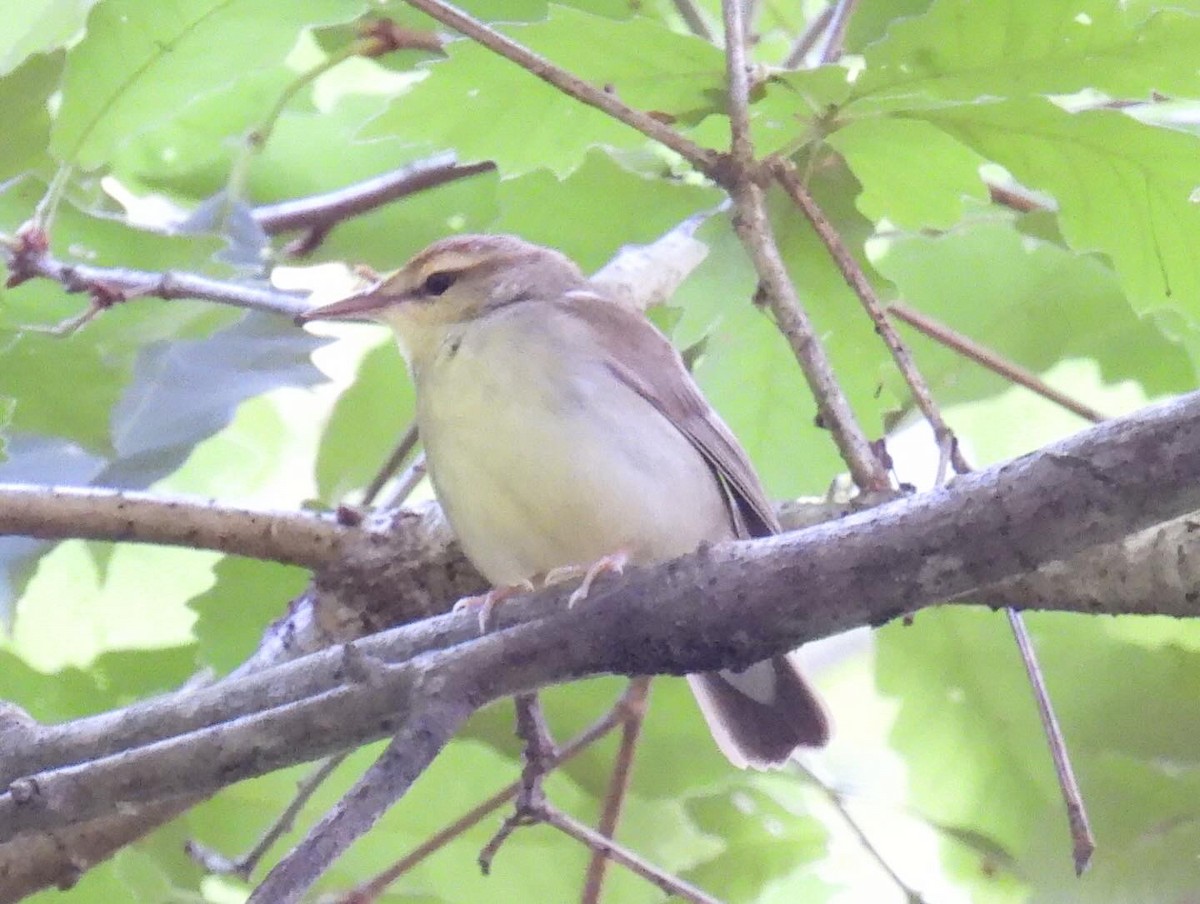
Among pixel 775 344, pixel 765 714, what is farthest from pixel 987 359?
Answer: pixel 765 714

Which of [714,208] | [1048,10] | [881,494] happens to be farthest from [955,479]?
[714,208]

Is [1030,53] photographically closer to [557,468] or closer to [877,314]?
[877,314]

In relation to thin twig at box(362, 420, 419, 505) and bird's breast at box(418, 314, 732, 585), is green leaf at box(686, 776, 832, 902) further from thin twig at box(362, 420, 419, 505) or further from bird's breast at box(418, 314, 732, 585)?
thin twig at box(362, 420, 419, 505)

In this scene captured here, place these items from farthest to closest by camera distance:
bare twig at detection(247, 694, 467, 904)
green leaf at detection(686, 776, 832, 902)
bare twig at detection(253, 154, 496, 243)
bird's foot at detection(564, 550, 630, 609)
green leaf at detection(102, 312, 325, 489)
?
bare twig at detection(253, 154, 496, 243) → green leaf at detection(686, 776, 832, 902) → green leaf at detection(102, 312, 325, 489) → bird's foot at detection(564, 550, 630, 609) → bare twig at detection(247, 694, 467, 904)

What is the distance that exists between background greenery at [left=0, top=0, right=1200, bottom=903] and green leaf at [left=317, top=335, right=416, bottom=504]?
0.01 meters

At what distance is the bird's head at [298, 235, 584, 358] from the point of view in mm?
2930

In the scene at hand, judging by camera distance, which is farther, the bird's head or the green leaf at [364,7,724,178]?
the bird's head

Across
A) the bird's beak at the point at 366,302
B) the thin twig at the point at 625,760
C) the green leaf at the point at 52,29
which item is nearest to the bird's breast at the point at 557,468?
the thin twig at the point at 625,760

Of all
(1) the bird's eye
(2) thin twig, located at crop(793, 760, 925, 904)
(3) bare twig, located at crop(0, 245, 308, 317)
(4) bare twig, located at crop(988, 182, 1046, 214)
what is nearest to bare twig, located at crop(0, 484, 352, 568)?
(3) bare twig, located at crop(0, 245, 308, 317)

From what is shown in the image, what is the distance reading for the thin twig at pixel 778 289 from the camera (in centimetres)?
213

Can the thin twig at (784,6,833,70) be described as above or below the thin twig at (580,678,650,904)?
above

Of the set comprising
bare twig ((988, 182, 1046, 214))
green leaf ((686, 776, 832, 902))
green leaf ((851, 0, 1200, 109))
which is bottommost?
green leaf ((686, 776, 832, 902))

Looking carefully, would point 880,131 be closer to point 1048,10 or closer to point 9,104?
point 1048,10

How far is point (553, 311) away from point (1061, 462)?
4.60ft
